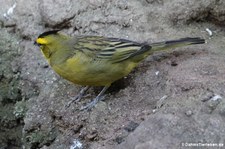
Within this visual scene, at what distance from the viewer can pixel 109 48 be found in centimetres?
610

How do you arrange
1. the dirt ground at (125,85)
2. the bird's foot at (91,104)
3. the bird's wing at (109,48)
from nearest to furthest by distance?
the dirt ground at (125,85) < the bird's foot at (91,104) < the bird's wing at (109,48)

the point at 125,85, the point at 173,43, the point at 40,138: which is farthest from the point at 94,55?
the point at 40,138

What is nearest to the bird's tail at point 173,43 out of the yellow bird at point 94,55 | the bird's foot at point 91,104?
the yellow bird at point 94,55

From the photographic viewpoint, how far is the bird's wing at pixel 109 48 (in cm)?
602

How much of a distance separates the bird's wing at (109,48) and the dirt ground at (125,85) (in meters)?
0.31

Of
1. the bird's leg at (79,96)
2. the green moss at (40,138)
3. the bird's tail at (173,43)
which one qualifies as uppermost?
the bird's tail at (173,43)

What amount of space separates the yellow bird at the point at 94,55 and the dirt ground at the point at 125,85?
0.19 meters

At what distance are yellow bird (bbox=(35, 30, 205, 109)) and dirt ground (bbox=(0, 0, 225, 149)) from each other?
19 centimetres

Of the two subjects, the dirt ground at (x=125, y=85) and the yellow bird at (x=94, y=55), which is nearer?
the dirt ground at (x=125, y=85)

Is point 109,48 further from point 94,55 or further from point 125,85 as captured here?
point 125,85

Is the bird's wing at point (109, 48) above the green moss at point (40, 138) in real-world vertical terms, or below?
above

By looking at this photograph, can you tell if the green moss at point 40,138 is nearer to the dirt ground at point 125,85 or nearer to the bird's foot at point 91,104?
the dirt ground at point 125,85

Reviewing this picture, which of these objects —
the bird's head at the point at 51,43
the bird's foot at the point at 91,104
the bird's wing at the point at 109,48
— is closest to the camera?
the bird's foot at the point at 91,104

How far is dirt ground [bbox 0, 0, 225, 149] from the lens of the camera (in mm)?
4887
